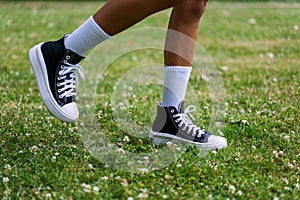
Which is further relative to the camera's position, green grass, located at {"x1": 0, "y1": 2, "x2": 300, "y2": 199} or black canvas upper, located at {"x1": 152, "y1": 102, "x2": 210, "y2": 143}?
black canvas upper, located at {"x1": 152, "y1": 102, "x2": 210, "y2": 143}

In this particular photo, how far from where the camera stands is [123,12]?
112 inches

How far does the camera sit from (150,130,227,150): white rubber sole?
10.3 ft

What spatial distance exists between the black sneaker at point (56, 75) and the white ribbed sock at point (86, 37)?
0.04 meters

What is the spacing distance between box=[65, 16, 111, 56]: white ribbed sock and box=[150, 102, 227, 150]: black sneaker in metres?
0.62

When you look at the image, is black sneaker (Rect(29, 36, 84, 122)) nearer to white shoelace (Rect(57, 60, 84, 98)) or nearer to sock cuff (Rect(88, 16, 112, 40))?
white shoelace (Rect(57, 60, 84, 98))

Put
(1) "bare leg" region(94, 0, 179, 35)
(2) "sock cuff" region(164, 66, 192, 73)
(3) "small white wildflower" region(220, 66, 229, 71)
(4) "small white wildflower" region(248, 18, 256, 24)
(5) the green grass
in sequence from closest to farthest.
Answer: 1. (5) the green grass
2. (1) "bare leg" region(94, 0, 179, 35)
3. (2) "sock cuff" region(164, 66, 192, 73)
4. (3) "small white wildflower" region(220, 66, 229, 71)
5. (4) "small white wildflower" region(248, 18, 256, 24)

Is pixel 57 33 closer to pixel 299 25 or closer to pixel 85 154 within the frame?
pixel 299 25

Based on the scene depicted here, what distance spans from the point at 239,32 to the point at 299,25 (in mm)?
985

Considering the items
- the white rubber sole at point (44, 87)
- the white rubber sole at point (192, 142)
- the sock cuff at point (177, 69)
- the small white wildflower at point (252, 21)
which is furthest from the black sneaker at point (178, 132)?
the small white wildflower at point (252, 21)

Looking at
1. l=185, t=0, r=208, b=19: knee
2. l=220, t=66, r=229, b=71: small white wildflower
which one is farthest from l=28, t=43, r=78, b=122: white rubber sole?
l=220, t=66, r=229, b=71: small white wildflower

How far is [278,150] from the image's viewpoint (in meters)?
3.20

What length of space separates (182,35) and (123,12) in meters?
0.43

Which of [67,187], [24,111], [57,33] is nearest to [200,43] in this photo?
[57,33]

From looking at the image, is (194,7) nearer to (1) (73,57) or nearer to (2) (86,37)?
(2) (86,37)
